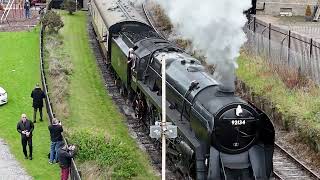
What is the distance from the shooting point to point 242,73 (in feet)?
73.9

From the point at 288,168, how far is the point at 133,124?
5.81m

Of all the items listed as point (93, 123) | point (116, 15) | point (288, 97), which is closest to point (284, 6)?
point (116, 15)

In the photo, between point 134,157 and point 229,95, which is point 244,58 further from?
point 229,95

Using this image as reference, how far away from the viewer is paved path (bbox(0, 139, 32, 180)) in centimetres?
1430

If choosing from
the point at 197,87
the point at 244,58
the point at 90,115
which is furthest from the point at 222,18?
the point at 244,58

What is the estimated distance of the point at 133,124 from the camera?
19.4 m

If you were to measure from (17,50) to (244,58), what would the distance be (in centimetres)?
1172

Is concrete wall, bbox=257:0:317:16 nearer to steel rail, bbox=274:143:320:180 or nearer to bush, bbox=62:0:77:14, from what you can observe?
bush, bbox=62:0:77:14

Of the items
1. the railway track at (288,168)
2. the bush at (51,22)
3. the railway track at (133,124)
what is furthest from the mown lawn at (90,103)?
the railway track at (288,168)

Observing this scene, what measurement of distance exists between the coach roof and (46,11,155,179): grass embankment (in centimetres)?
251

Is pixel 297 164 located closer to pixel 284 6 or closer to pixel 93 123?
pixel 93 123

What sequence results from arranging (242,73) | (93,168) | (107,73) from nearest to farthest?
(93,168), (242,73), (107,73)

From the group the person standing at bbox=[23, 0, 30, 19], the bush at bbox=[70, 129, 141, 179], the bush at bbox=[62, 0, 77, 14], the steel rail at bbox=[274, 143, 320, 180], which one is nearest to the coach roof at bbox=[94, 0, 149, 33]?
the bush at bbox=[70, 129, 141, 179]

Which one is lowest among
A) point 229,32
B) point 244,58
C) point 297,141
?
point 297,141
